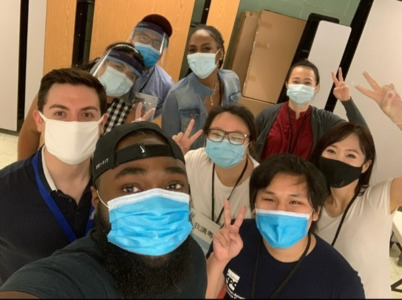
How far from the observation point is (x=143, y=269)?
1.86 feet

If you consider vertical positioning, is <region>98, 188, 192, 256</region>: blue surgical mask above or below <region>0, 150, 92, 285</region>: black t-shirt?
above

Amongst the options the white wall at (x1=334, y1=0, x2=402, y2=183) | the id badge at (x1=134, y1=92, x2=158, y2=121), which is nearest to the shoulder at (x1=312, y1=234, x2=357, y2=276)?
the id badge at (x1=134, y1=92, x2=158, y2=121)

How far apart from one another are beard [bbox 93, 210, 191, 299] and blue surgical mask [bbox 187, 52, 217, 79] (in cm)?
139

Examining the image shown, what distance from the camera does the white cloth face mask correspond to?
1.17 meters

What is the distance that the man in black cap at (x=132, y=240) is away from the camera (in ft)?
1.38

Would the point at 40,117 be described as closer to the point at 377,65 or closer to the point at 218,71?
the point at 218,71

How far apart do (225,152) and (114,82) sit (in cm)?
69

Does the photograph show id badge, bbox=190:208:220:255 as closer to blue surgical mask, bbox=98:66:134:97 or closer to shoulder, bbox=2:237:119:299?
shoulder, bbox=2:237:119:299

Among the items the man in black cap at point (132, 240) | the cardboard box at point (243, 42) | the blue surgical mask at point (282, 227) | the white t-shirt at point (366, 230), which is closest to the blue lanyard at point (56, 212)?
the man in black cap at point (132, 240)

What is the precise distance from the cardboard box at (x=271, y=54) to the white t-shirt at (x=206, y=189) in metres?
1.84

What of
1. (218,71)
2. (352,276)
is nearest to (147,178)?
(352,276)

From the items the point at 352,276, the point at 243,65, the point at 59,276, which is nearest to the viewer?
the point at 352,276

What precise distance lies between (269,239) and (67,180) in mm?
761

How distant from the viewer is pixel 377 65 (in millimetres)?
2893
